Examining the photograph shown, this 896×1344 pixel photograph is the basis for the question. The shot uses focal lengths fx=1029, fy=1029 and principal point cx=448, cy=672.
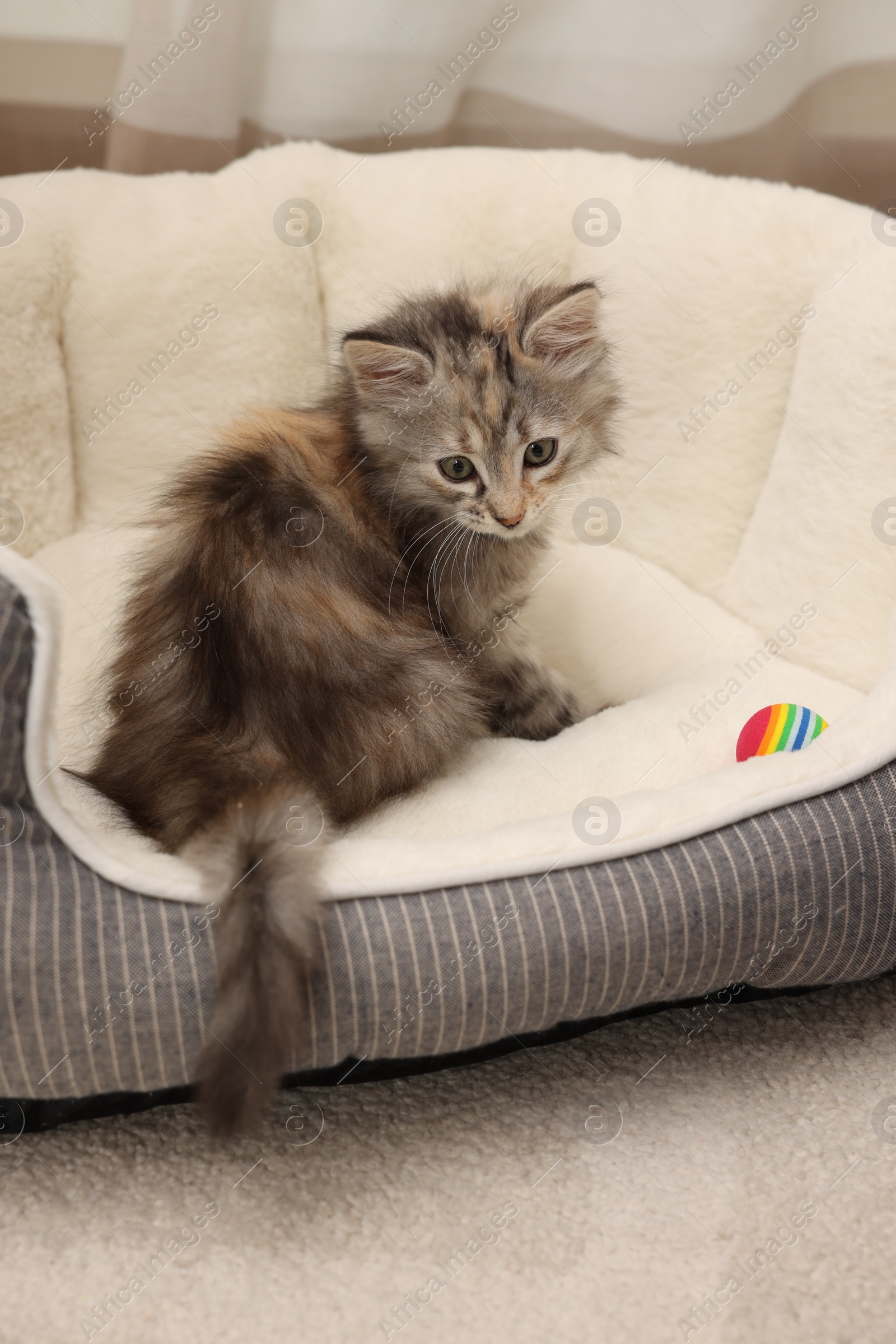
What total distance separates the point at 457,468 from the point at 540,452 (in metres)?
0.15

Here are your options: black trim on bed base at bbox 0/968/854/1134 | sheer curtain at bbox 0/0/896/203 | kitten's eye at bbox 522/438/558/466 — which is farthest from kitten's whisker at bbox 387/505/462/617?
Answer: sheer curtain at bbox 0/0/896/203

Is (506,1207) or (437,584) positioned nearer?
(506,1207)

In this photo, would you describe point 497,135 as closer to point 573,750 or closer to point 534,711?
point 534,711

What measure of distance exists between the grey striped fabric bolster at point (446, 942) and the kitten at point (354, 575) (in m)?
0.14

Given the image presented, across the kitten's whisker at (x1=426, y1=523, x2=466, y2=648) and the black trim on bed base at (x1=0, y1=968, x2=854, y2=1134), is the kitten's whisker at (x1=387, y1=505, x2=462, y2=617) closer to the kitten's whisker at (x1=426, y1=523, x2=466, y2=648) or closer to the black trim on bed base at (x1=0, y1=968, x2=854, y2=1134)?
the kitten's whisker at (x1=426, y1=523, x2=466, y2=648)

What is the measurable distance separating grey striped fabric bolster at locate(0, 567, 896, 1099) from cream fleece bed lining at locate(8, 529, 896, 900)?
26 millimetres

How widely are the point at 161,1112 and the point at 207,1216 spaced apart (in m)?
0.18

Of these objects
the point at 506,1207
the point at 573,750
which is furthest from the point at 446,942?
the point at 573,750

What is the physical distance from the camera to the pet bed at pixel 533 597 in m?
1.27

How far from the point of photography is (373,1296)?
1.22 m

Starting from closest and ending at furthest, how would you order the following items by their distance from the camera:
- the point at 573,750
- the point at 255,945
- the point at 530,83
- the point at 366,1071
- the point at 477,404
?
1. the point at 255,945
2. the point at 366,1071
3. the point at 477,404
4. the point at 573,750
5. the point at 530,83

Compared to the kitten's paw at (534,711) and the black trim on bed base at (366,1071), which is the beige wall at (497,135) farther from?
the black trim on bed base at (366,1071)

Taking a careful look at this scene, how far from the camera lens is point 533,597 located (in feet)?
7.32

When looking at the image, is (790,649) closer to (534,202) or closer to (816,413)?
(816,413)
